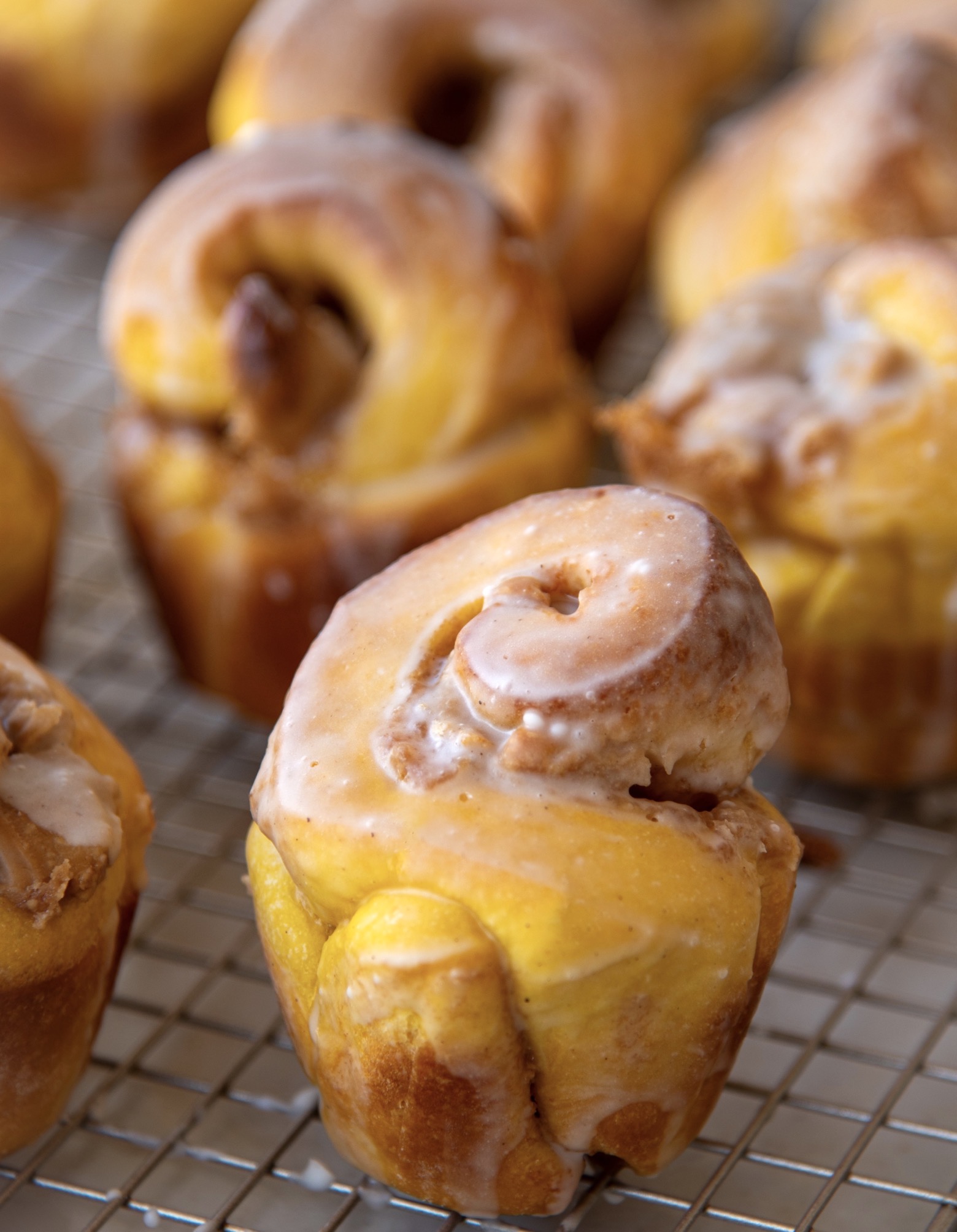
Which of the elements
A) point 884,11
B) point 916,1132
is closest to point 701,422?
point 916,1132

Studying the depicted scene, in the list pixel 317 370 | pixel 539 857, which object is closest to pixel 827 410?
pixel 317 370

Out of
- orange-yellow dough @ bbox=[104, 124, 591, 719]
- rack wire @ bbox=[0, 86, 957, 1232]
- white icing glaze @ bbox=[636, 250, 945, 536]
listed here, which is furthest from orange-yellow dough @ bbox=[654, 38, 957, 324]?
rack wire @ bbox=[0, 86, 957, 1232]

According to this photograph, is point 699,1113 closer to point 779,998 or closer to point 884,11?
point 779,998

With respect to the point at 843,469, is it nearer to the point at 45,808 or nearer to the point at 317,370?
the point at 317,370

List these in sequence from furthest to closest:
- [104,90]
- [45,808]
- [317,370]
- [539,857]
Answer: [104,90], [317,370], [45,808], [539,857]

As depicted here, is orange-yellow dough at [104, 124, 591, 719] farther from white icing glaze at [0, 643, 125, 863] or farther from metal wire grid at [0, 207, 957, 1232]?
white icing glaze at [0, 643, 125, 863]

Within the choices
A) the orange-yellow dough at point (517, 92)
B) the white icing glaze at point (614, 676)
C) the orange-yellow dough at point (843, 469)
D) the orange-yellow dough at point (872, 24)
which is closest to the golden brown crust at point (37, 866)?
the white icing glaze at point (614, 676)

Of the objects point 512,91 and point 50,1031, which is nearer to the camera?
point 50,1031
